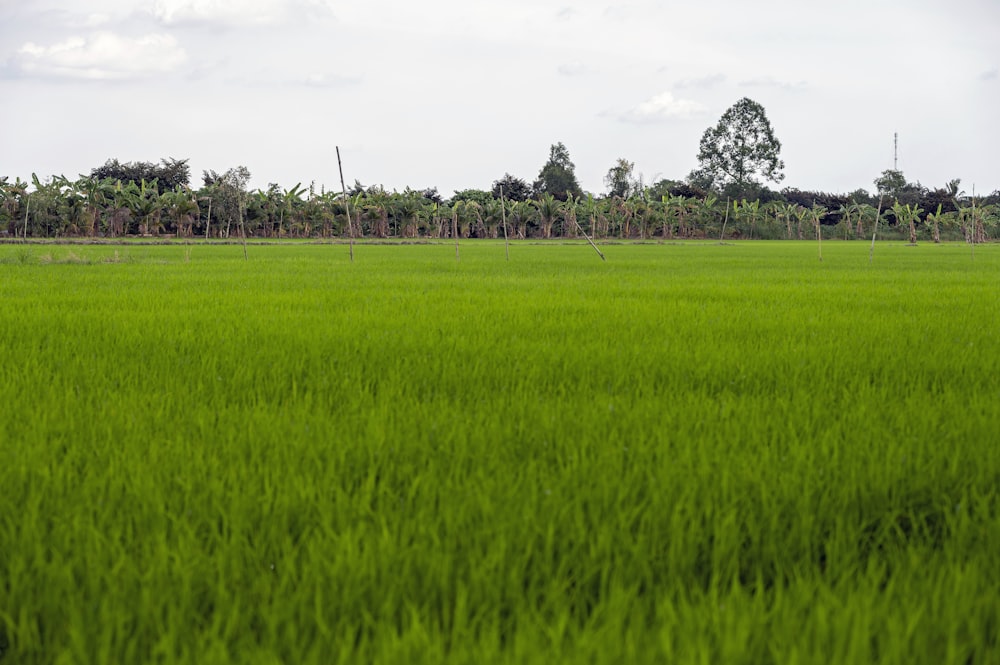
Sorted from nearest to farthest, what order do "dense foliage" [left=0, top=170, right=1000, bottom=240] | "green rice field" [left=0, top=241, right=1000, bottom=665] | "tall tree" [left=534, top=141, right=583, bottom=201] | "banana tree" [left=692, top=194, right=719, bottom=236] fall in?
"green rice field" [left=0, top=241, right=1000, bottom=665]
"dense foliage" [left=0, top=170, right=1000, bottom=240]
"banana tree" [left=692, top=194, right=719, bottom=236]
"tall tree" [left=534, top=141, right=583, bottom=201]

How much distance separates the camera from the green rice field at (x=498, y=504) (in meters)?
1.46

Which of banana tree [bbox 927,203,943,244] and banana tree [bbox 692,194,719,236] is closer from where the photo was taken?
banana tree [bbox 927,203,943,244]

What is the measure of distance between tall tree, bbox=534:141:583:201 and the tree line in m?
0.12

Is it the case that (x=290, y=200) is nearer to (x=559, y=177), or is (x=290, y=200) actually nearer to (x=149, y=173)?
(x=149, y=173)

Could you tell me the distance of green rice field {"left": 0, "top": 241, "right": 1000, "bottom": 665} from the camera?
1458mm

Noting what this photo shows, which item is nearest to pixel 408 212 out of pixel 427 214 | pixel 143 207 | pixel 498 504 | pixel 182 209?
pixel 427 214

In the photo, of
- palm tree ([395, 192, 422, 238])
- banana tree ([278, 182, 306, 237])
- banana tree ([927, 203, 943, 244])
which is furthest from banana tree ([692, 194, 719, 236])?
banana tree ([278, 182, 306, 237])

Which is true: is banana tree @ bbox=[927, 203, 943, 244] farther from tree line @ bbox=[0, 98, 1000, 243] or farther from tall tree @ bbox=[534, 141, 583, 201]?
tall tree @ bbox=[534, 141, 583, 201]

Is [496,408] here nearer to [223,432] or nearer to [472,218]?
[223,432]

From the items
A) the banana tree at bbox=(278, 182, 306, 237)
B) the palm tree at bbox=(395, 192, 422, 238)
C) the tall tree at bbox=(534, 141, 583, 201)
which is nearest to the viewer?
the banana tree at bbox=(278, 182, 306, 237)

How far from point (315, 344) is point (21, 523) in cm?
291

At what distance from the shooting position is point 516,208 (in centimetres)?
4991

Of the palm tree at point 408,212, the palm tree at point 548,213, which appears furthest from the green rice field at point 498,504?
the palm tree at point 548,213

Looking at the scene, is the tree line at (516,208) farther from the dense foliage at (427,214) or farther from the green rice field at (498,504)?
the green rice field at (498,504)
